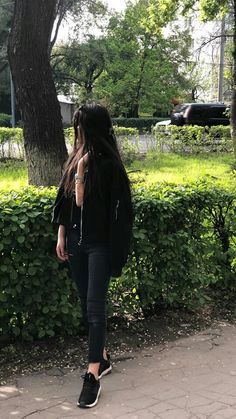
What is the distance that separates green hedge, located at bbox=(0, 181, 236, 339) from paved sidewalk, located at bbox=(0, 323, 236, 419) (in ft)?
1.53

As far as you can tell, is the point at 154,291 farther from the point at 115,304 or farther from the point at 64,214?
the point at 64,214

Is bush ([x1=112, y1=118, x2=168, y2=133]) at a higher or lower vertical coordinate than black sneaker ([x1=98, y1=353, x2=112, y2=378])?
higher

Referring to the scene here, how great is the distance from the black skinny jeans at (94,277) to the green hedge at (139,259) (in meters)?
0.47

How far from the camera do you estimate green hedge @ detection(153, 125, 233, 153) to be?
17.5m

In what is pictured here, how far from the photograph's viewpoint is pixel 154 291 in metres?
4.38

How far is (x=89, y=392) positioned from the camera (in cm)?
322

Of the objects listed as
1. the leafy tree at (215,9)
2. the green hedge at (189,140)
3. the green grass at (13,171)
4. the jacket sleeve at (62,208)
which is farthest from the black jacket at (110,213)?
the green hedge at (189,140)

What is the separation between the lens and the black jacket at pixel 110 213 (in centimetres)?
318

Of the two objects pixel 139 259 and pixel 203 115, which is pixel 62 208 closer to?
pixel 139 259

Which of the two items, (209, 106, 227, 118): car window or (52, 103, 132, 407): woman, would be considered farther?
(209, 106, 227, 118): car window

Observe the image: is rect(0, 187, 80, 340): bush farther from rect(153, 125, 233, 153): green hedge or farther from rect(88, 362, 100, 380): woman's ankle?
rect(153, 125, 233, 153): green hedge

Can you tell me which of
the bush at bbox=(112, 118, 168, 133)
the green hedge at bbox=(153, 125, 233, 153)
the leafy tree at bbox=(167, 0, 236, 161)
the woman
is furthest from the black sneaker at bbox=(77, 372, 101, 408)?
the bush at bbox=(112, 118, 168, 133)

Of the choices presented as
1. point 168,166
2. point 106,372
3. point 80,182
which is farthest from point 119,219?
point 168,166

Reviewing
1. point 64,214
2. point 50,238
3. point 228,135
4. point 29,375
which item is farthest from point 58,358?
A: point 228,135
